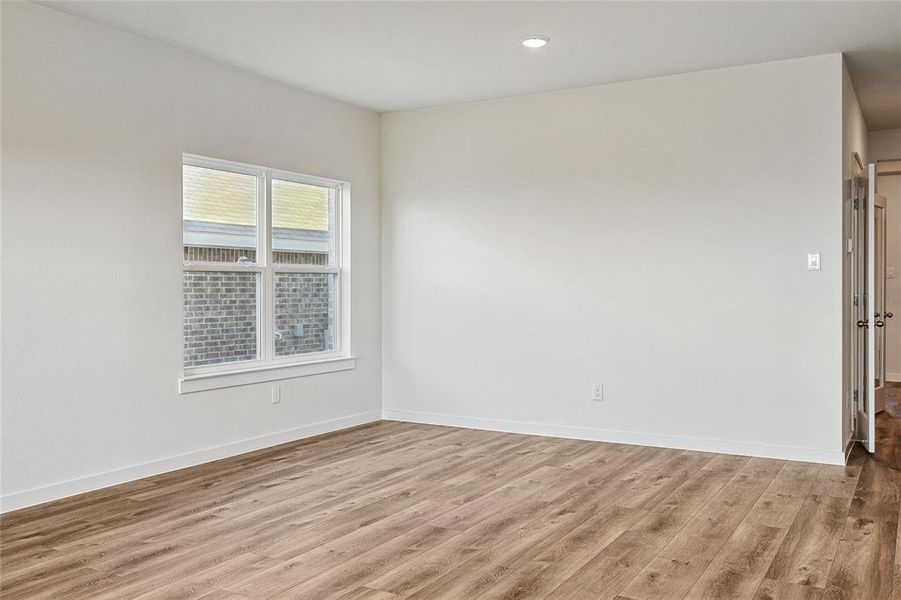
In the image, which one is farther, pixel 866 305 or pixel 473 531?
pixel 866 305

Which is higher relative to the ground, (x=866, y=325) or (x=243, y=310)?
(x=243, y=310)

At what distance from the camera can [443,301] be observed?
6430mm

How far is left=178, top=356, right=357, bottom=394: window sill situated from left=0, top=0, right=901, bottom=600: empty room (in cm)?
3

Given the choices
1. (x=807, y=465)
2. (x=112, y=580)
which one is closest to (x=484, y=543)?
(x=112, y=580)

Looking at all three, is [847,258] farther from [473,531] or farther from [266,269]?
[266,269]

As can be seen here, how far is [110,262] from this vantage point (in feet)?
14.5

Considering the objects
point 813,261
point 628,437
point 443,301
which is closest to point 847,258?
point 813,261

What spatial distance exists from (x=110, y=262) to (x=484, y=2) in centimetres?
255

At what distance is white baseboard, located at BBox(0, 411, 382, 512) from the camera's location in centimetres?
399

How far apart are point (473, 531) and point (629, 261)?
8.90 ft

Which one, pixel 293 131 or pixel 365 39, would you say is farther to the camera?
pixel 293 131

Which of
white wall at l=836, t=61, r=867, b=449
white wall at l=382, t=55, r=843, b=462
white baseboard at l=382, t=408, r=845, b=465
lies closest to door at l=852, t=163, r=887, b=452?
white wall at l=836, t=61, r=867, b=449

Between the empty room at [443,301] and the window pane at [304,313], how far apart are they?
0.04 meters

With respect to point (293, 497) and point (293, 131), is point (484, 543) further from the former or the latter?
point (293, 131)
